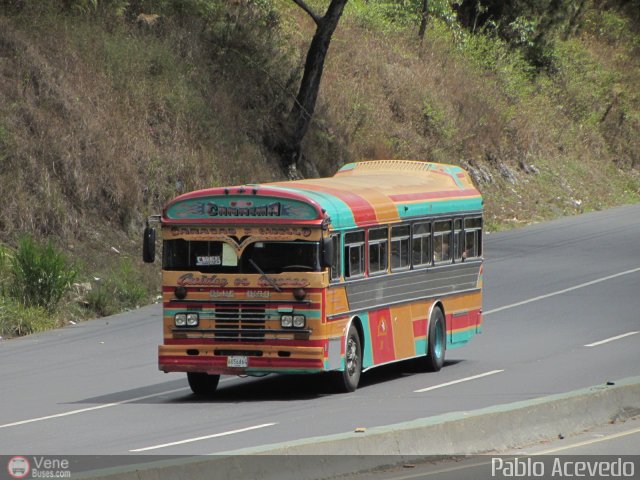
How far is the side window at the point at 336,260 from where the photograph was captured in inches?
680

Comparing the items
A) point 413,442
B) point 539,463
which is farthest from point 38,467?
point 539,463

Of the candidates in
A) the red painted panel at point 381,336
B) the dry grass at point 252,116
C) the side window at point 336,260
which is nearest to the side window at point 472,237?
the red painted panel at point 381,336

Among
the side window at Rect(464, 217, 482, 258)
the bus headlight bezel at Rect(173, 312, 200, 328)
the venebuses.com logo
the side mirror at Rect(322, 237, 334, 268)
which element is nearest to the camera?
the venebuses.com logo

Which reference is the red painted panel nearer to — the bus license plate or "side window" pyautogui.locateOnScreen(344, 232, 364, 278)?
"side window" pyautogui.locateOnScreen(344, 232, 364, 278)

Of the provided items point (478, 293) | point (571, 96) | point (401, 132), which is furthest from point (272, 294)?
point (571, 96)

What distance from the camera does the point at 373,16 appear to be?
51938 mm

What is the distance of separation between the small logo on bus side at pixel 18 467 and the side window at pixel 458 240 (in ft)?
33.7

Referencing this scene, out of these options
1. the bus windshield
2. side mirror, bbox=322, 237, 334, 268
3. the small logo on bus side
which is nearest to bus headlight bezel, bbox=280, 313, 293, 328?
the bus windshield

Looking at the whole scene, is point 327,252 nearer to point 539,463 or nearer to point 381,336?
point 381,336

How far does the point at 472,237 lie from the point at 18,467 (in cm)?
→ 1171

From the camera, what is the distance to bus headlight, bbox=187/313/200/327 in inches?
674

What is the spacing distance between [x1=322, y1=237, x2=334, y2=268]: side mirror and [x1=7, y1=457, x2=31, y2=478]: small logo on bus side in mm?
5620

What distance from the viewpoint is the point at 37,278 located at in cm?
2544

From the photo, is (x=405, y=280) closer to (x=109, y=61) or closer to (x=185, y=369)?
(x=185, y=369)
